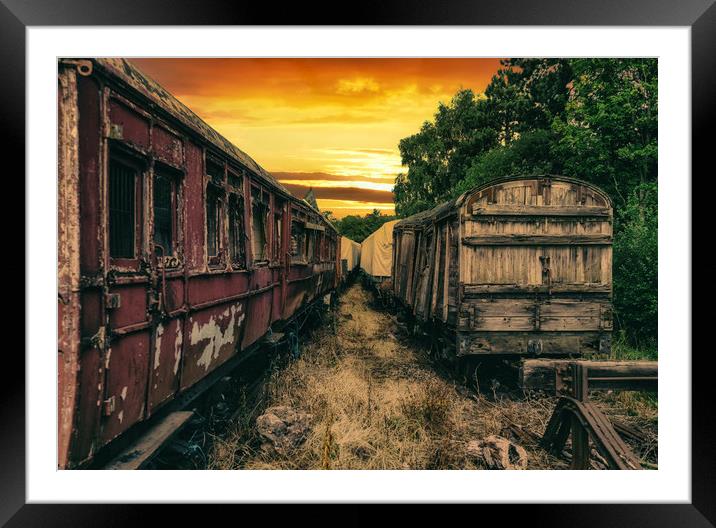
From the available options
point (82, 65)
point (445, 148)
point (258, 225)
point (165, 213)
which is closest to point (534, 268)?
point (258, 225)

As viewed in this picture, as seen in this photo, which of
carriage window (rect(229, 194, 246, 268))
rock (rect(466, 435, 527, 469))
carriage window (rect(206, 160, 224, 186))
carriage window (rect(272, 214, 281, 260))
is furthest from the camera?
carriage window (rect(272, 214, 281, 260))

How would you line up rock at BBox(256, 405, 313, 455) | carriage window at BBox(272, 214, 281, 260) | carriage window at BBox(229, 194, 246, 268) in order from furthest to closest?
carriage window at BBox(272, 214, 281, 260)
carriage window at BBox(229, 194, 246, 268)
rock at BBox(256, 405, 313, 455)

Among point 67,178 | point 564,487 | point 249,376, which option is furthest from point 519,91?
point 67,178

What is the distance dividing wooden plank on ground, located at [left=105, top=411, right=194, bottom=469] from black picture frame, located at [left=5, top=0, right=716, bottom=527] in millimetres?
777

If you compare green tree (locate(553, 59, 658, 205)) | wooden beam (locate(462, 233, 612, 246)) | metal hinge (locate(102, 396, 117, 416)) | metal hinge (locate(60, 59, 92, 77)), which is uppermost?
green tree (locate(553, 59, 658, 205))

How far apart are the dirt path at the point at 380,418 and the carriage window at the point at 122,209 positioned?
2.32 m

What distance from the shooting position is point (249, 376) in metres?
6.69

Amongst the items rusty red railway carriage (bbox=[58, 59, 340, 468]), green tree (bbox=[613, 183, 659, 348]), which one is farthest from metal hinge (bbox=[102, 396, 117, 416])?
green tree (bbox=[613, 183, 659, 348])

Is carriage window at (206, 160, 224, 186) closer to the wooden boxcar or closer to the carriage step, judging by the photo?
the carriage step

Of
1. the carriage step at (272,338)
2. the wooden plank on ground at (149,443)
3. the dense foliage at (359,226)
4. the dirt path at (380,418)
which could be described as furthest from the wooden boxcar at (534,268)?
the dense foliage at (359,226)

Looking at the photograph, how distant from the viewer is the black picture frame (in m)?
3.47
